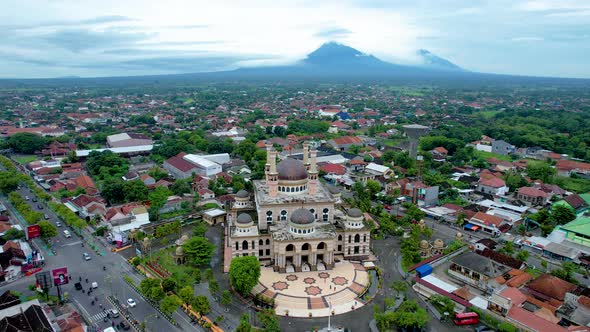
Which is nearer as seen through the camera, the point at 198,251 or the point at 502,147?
the point at 198,251

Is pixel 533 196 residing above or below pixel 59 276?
below

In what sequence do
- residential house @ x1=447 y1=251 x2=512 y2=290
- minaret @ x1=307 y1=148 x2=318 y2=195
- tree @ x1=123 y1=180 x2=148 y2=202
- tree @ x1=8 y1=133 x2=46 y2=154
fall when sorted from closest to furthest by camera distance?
residential house @ x1=447 y1=251 x2=512 y2=290
minaret @ x1=307 y1=148 x2=318 y2=195
tree @ x1=123 y1=180 x2=148 y2=202
tree @ x1=8 y1=133 x2=46 y2=154

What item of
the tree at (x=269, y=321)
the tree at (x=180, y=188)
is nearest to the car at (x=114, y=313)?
the tree at (x=269, y=321)

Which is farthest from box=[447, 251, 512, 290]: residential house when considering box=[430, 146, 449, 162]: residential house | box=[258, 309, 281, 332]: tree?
box=[430, 146, 449, 162]: residential house

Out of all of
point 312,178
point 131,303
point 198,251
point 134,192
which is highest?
point 312,178

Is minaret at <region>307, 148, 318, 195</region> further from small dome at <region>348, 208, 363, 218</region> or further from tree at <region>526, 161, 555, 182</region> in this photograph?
tree at <region>526, 161, 555, 182</region>

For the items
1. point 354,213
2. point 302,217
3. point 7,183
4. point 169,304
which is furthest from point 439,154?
point 7,183

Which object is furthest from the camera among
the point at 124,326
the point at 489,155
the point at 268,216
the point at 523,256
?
the point at 489,155

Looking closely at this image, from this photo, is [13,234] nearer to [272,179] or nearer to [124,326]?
[124,326]

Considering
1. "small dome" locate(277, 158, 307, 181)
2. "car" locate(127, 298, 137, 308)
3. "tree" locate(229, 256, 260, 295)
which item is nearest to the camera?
"car" locate(127, 298, 137, 308)
